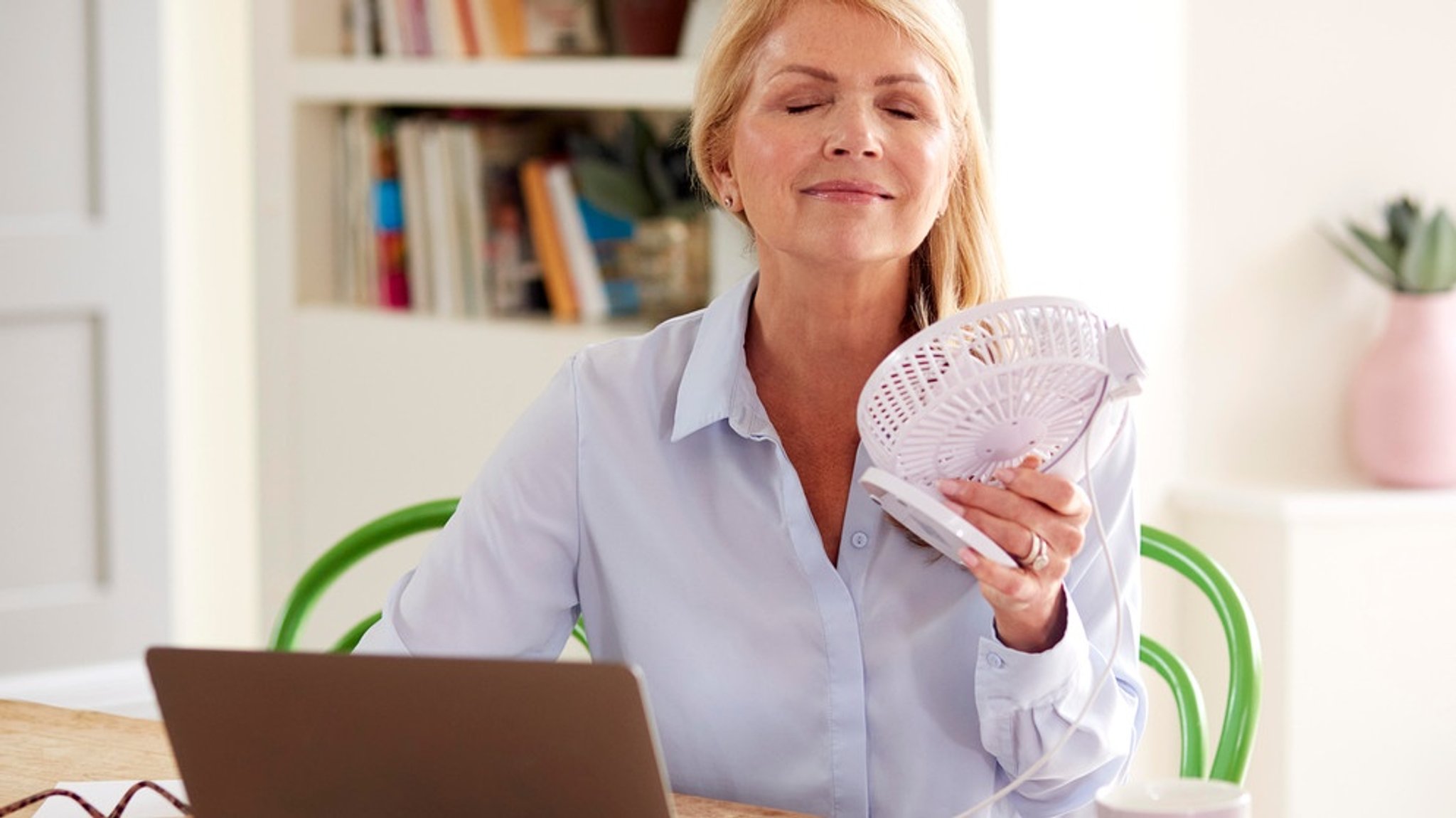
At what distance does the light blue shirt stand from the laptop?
388mm

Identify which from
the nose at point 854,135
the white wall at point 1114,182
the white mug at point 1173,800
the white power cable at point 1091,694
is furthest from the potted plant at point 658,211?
the white mug at point 1173,800

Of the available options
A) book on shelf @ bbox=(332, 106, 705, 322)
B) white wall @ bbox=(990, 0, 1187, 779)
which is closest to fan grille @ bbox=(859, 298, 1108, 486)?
white wall @ bbox=(990, 0, 1187, 779)

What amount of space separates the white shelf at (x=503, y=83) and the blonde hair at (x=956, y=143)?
117 cm

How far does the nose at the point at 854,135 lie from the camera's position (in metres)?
1.41

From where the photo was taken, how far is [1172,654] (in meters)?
1.60

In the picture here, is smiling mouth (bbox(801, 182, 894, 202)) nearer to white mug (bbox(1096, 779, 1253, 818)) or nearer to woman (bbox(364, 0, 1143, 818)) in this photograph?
woman (bbox(364, 0, 1143, 818))

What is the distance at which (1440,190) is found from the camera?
256 cm

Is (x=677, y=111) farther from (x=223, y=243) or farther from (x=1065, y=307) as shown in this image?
(x=1065, y=307)

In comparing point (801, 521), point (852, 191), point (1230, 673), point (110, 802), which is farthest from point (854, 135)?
point (110, 802)

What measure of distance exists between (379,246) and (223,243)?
62cm

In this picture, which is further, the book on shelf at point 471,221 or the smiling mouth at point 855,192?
the book on shelf at point 471,221

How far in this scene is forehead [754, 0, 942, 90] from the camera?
143 cm

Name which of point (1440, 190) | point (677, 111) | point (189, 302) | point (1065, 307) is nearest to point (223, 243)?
point (189, 302)

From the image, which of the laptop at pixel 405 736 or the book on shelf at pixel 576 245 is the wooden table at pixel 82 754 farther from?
the book on shelf at pixel 576 245
